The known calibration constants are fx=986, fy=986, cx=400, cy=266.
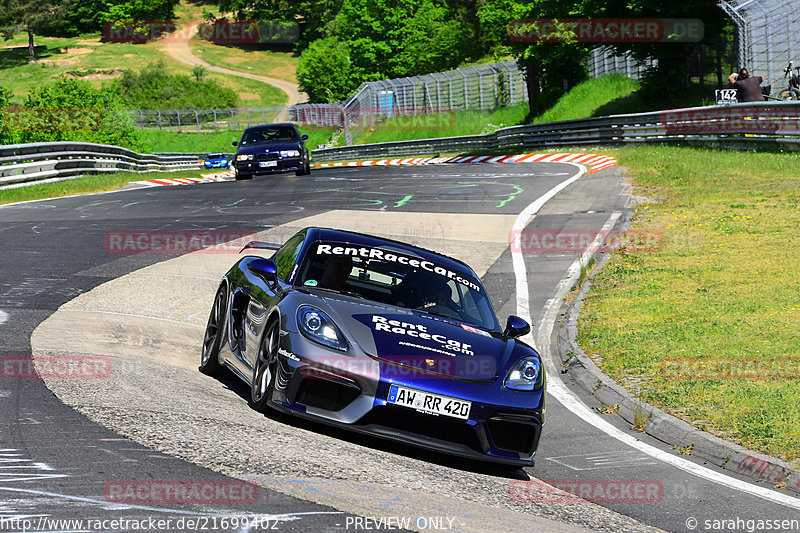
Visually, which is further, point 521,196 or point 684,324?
point 521,196

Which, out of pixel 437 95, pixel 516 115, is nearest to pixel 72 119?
pixel 437 95

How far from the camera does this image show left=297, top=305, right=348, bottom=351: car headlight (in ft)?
21.3

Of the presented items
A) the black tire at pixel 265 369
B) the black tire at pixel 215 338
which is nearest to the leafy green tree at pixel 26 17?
the black tire at pixel 215 338

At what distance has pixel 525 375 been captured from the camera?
6852mm

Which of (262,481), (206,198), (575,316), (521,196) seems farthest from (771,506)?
(206,198)

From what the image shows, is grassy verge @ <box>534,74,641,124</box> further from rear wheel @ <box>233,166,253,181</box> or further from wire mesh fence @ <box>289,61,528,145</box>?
rear wheel @ <box>233,166,253,181</box>

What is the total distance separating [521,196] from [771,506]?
1730 cm

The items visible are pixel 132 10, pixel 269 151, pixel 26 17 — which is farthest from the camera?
pixel 132 10

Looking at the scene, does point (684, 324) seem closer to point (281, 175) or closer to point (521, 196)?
point (521, 196)

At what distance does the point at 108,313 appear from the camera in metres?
10.2

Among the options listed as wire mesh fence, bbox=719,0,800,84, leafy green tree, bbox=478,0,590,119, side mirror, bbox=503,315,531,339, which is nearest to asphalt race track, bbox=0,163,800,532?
side mirror, bbox=503,315,531,339

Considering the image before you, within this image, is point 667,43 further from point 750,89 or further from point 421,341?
point 421,341

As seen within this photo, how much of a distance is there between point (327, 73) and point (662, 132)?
74.9 metres

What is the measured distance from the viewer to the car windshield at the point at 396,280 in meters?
7.62
